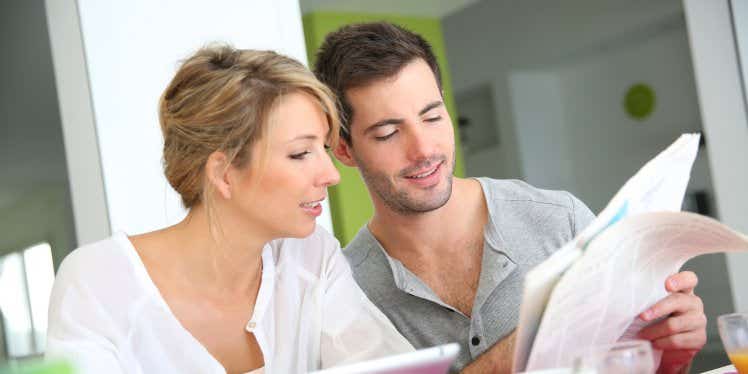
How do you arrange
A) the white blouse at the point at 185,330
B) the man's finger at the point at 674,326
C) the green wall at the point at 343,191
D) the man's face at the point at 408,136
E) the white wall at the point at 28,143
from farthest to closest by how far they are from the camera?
the green wall at the point at 343,191 < the white wall at the point at 28,143 < the man's face at the point at 408,136 < the white blouse at the point at 185,330 < the man's finger at the point at 674,326

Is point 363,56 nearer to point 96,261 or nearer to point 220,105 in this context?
point 220,105

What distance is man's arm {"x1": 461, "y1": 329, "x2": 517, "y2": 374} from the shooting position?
1.60 meters

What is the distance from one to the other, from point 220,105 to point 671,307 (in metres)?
0.90

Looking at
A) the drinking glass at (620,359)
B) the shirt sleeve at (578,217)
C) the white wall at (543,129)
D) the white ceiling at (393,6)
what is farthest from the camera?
the white wall at (543,129)

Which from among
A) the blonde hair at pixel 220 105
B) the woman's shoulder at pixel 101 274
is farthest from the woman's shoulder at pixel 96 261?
the blonde hair at pixel 220 105

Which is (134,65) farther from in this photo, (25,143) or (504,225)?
(504,225)

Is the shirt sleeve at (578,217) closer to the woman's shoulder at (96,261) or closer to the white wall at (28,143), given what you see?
the woman's shoulder at (96,261)

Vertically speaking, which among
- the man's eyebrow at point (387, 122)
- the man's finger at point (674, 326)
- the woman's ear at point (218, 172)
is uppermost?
the man's eyebrow at point (387, 122)

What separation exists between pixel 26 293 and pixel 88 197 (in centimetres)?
52

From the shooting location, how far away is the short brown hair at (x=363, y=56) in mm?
1993

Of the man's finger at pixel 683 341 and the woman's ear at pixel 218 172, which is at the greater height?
the woman's ear at pixel 218 172

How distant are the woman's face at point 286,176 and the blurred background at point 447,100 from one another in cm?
96

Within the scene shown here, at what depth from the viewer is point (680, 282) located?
1336 mm

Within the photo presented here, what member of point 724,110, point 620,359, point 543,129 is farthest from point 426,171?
point 543,129
